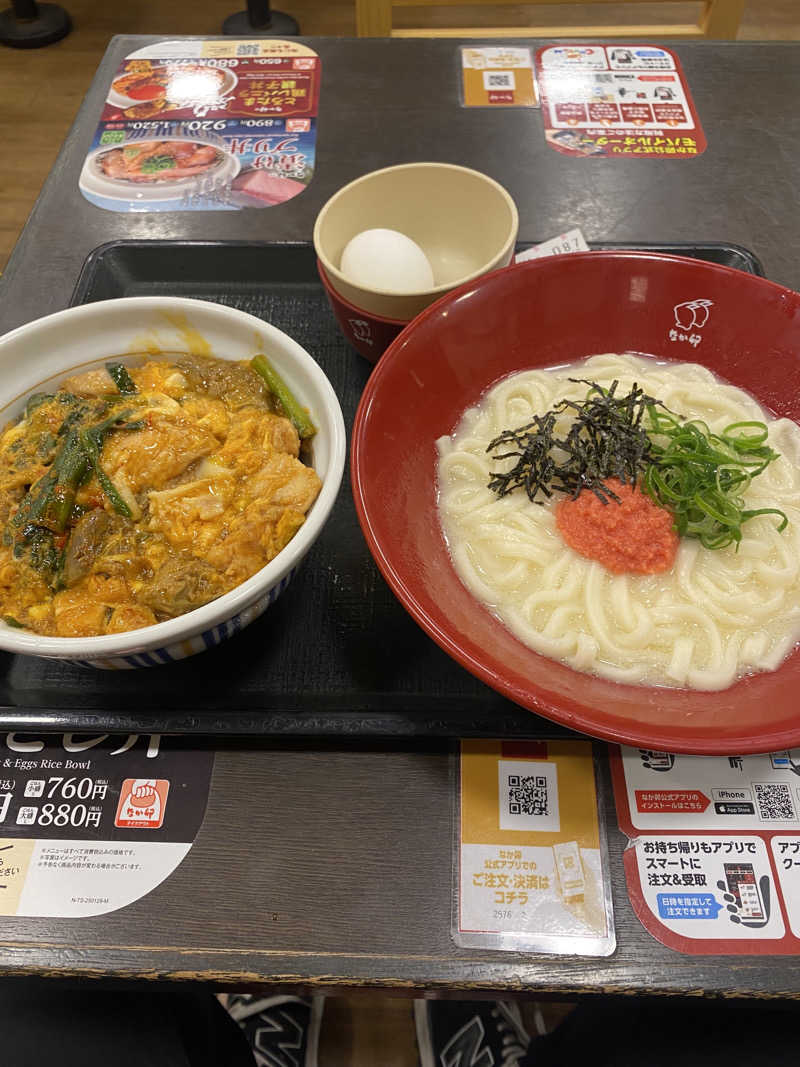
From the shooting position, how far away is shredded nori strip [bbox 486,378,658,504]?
1.62 metres

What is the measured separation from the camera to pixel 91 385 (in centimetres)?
166

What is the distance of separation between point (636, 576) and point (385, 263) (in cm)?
103

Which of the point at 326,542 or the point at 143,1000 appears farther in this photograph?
the point at 326,542

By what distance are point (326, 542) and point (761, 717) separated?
988 mm

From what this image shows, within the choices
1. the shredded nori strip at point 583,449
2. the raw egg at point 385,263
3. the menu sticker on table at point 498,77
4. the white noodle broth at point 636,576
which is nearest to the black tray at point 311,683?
the white noodle broth at point 636,576

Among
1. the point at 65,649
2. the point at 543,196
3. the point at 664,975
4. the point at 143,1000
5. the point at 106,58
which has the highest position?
the point at 106,58

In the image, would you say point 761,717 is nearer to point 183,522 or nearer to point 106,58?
point 183,522

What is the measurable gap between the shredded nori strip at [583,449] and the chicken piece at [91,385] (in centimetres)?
89

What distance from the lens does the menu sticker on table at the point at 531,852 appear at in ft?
4.30

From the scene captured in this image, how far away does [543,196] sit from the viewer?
2.55m

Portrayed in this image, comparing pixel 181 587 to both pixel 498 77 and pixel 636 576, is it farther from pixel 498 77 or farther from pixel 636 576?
pixel 498 77

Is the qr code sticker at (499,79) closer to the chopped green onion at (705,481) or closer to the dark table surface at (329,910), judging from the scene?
the chopped green onion at (705,481)

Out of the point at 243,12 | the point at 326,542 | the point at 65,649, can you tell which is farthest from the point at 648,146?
the point at 243,12

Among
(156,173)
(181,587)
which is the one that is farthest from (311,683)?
(156,173)
